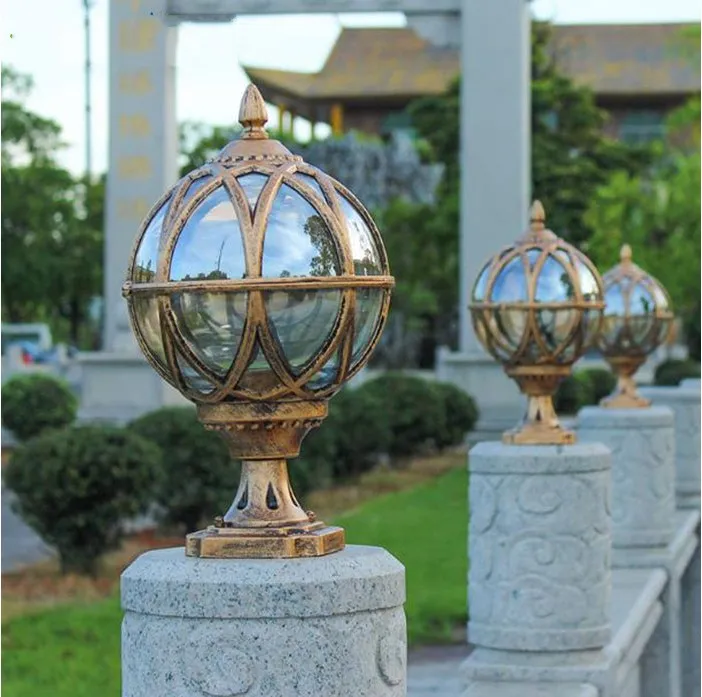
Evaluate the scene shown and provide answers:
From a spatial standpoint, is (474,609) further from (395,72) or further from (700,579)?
(395,72)

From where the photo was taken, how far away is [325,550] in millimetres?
3537

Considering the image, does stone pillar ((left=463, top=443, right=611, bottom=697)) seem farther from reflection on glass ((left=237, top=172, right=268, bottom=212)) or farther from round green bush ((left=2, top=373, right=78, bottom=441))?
round green bush ((left=2, top=373, right=78, bottom=441))

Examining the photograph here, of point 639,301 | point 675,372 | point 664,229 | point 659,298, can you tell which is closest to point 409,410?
point 675,372

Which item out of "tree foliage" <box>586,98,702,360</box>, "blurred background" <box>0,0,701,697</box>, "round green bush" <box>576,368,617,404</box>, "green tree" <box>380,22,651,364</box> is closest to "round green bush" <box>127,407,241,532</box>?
"blurred background" <box>0,0,701,697</box>

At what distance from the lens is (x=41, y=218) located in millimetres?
41125

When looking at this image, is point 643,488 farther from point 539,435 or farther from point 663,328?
point 539,435

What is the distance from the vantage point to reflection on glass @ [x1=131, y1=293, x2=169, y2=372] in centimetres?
347

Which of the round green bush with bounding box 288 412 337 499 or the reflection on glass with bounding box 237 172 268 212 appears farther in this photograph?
the round green bush with bounding box 288 412 337 499

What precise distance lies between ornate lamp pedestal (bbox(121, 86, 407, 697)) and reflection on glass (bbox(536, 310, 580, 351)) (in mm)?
3102

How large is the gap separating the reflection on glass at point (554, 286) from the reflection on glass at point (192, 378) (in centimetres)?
329

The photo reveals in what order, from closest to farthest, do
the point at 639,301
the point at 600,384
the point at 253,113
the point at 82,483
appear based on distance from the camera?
the point at 253,113, the point at 639,301, the point at 82,483, the point at 600,384

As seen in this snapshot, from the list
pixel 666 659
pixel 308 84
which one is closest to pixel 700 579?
pixel 666 659

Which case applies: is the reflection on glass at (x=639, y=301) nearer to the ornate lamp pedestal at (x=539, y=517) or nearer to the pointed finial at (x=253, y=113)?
the ornate lamp pedestal at (x=539, y=517)

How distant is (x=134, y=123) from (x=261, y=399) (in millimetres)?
20863
